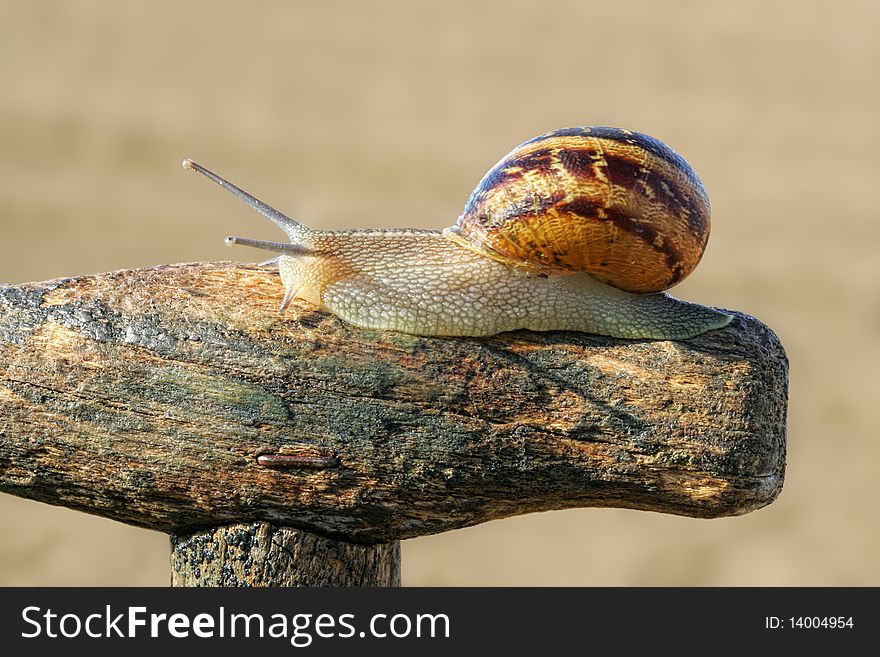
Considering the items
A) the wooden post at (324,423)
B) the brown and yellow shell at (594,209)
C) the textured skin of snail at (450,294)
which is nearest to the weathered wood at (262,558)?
the wooden post at (324,423)

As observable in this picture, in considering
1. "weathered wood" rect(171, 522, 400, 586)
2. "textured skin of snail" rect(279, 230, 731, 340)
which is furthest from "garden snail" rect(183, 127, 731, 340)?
"weathered wood" rect(171, 522, 400, 586)

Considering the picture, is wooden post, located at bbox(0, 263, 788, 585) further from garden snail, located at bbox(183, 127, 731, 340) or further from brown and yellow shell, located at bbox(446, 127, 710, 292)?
brown and yellow shell, located at bbox(446, 127, 710, 292)

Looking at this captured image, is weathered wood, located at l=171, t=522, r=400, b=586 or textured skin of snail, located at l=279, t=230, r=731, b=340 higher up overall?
textured skin of snail, located at l=279, t=230, r=731, b=340

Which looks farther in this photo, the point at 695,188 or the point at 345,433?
the point at 695,188

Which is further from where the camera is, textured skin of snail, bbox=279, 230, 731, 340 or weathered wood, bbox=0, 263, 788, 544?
textured skin of snail, bbox=279, 230, 731, 340

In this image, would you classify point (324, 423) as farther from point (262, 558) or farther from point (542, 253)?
point (542, 253)

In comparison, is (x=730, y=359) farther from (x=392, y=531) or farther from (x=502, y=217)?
(x=392, y=531)

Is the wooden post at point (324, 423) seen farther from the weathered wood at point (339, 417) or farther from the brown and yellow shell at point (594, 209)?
the brown and yellow shell at point (594, 209)

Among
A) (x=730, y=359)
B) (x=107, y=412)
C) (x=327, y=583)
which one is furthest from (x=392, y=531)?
(x=730, y=359)
